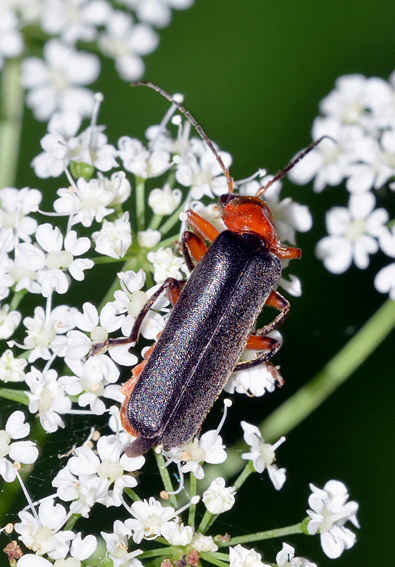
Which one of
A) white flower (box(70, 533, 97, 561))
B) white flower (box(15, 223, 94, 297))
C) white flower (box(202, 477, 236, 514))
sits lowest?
white flower (box(70, 533, 97, 561))

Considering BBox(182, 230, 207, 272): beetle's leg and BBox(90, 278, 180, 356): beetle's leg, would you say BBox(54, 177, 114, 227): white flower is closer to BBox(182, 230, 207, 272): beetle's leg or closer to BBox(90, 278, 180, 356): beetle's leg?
BBox(182, 230, 207, 272): beetle's leg

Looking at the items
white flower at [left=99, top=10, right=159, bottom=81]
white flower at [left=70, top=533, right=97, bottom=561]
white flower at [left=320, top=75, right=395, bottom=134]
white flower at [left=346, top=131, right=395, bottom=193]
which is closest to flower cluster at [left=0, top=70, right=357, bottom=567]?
white flower at [left=70, top=533, right=97, bottom=561]

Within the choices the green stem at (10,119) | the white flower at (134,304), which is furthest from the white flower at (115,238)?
the green stem at (10,119)

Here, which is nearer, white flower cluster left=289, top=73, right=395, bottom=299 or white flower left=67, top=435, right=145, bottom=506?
white flower left=67, top=435, right=145, bottom=506

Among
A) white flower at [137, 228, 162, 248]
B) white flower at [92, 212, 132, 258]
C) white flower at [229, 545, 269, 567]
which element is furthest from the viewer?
white flower at [137, 228, 162, 248]

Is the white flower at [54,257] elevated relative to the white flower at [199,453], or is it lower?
elevated

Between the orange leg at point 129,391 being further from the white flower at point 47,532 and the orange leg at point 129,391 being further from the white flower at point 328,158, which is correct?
the white flower at point 328,158

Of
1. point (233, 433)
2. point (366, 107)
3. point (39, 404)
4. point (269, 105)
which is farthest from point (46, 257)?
point (269, 105)
